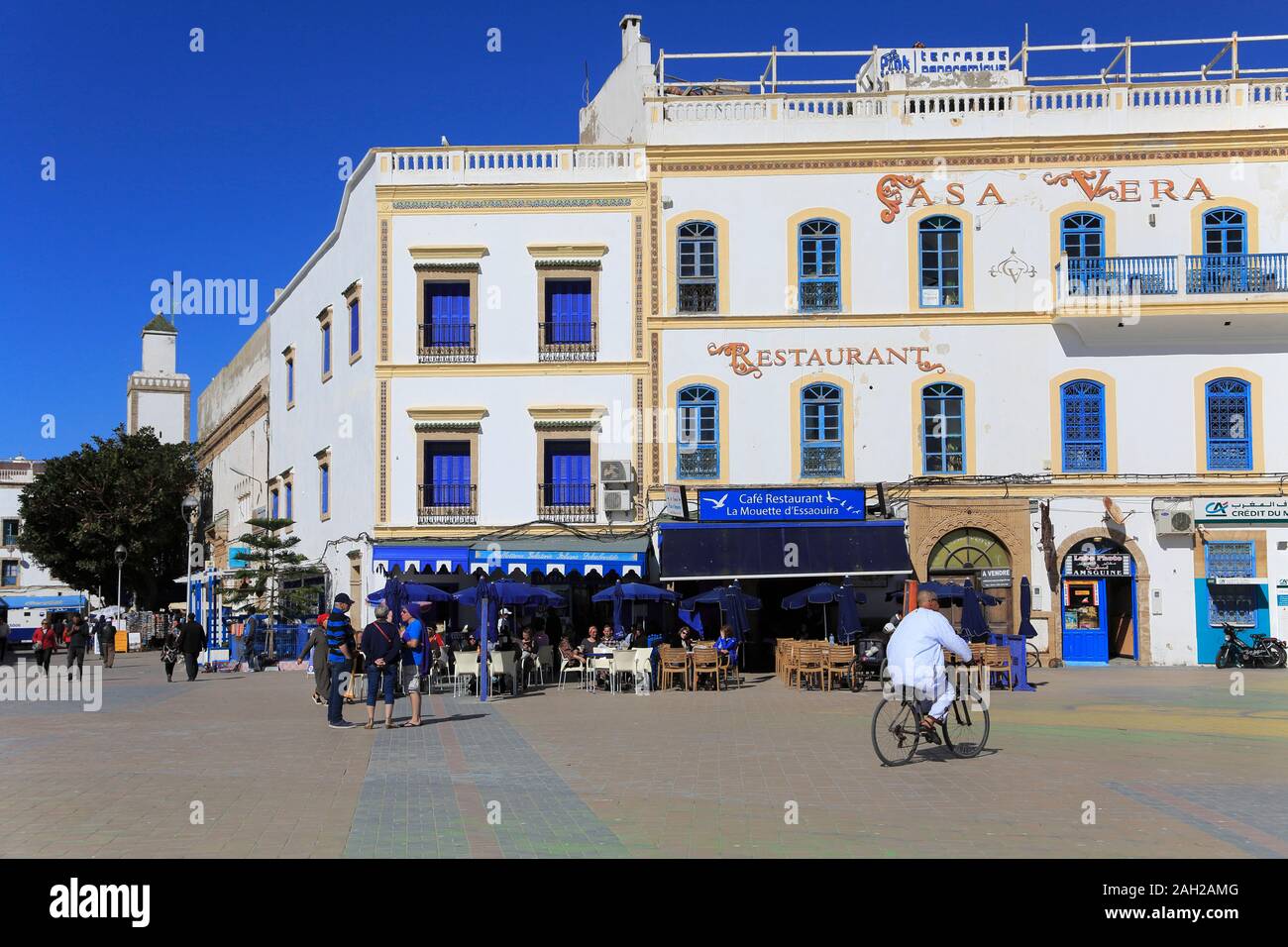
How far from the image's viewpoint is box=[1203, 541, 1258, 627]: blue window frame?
27875mm

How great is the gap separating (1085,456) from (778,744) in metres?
16.4

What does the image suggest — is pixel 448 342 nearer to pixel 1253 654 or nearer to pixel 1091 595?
pixel 1091 595

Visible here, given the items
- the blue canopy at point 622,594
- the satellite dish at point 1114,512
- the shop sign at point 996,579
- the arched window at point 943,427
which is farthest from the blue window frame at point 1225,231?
the blue canopy at point 622,594

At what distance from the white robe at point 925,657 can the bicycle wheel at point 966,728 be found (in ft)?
2.86

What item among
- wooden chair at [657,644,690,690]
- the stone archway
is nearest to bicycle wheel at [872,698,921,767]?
wooden chair at [657,644,690,690]

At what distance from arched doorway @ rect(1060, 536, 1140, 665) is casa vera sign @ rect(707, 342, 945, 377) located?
5087 millimetres

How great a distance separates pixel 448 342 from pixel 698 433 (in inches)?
239

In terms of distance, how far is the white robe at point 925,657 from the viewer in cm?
1248

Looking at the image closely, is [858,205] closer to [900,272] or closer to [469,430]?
[900,272]

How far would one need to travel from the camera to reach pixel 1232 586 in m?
28.0

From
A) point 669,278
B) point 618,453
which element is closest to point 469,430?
point 618,453

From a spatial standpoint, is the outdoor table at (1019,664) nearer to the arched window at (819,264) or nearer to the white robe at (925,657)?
the arched window at (819,264)

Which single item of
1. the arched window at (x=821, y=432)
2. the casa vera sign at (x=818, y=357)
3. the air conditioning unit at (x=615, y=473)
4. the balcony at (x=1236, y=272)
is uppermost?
the balcony at (x=1236, y=272)

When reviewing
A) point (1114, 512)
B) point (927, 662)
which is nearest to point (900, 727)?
point (927, 662)
